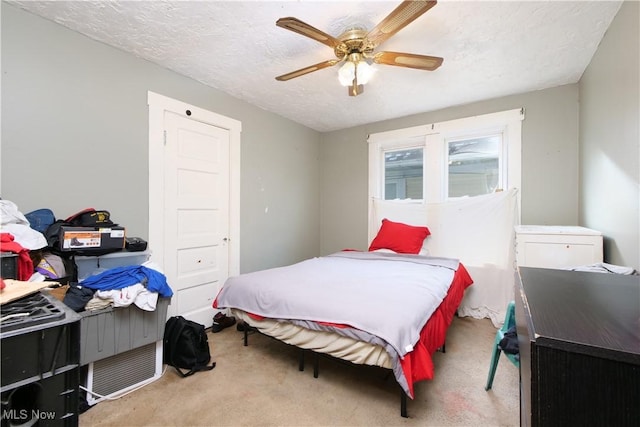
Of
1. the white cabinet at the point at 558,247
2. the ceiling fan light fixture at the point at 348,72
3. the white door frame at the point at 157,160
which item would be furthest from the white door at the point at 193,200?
the white cabinet at the point at 558,247

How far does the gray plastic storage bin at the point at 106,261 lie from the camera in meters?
1.74

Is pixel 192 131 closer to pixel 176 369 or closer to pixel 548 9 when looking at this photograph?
pixel 176 369

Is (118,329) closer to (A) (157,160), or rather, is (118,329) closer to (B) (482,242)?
(A) (157,160)

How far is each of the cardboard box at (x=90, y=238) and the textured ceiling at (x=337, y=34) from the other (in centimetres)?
140

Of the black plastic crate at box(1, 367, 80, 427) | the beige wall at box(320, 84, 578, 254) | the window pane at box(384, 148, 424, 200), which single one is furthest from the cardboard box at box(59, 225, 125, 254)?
the beige wall at box(320, 84, 578, 254)

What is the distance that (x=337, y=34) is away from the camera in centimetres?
194

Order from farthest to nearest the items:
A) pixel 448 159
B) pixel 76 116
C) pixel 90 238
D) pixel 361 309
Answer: pixel 448 159, pixel 76 116, pixel 90 238, pixel 361 309

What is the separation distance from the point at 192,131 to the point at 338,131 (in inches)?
88.6

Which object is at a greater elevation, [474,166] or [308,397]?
[474,166]

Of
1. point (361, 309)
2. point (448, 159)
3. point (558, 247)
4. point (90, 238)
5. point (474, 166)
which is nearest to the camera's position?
point (361, 309)

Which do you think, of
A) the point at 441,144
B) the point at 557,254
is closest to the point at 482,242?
the point at 557,254

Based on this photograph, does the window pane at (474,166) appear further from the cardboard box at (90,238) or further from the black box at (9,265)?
the black box at (9,265)


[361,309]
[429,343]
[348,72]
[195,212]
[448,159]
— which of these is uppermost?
[348,72]

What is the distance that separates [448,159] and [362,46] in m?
2.13
